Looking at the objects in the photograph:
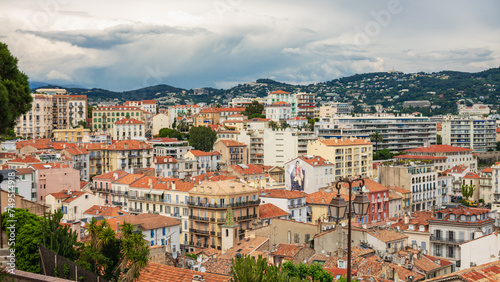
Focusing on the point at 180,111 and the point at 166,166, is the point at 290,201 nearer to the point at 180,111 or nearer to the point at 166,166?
the point at 166,166

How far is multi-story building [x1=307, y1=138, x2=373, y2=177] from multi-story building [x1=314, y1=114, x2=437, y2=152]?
17943 millimetres

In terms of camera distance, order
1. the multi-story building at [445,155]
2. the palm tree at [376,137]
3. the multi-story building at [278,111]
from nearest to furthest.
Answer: the multi-story building at [445,155] < the palm tree at [376,137] < the multi-story building at [278,111]

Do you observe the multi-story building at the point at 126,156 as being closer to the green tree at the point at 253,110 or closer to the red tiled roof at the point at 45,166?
the red tiled roof at the point at 45,166

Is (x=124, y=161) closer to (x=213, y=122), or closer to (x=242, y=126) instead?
(x=242, y=126)

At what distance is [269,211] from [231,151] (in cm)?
4788

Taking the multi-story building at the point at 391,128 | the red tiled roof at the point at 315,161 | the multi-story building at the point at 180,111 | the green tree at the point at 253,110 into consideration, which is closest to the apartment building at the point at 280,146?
the multi-story building at the point at 391,128

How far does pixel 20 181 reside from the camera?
56906mm

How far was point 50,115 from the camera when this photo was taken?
4754 inches

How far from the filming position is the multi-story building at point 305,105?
482 feet

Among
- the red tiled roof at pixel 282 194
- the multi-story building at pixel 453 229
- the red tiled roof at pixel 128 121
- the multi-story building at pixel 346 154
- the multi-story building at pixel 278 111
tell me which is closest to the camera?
the multi-story building at pixel 453 229

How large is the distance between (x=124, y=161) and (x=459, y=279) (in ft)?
245

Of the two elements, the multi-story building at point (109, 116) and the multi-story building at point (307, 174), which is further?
the multi-story building at point (109, 116)

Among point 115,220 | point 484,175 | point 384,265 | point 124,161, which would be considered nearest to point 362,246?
point 384,265

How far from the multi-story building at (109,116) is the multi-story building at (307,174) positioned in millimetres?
60140
